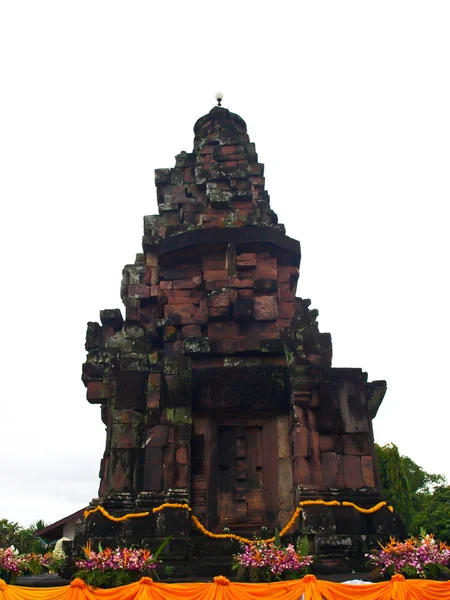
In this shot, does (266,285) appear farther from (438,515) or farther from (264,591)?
(438,515)

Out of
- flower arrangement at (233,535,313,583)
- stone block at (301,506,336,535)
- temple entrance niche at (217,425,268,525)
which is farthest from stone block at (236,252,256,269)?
flower arrangement at (233,535,313,583)

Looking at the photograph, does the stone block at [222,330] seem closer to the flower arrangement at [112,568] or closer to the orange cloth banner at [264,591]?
the flower arrangement at [112,568]

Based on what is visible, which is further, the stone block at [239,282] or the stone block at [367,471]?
the stone block at [239,282]

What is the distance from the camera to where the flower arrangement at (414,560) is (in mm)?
8344

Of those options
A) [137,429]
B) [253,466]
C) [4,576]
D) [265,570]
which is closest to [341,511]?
[253,466]

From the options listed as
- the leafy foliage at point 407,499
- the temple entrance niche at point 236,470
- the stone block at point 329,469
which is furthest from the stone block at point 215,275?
the leafy foliage at point 407,499

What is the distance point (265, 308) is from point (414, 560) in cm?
644

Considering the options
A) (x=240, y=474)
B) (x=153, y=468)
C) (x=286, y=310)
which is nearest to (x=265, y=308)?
(x=286, y=310)

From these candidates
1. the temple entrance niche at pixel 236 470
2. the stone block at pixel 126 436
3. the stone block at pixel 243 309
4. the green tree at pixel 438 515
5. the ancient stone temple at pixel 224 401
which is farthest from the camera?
the green tree at pixel 438 515

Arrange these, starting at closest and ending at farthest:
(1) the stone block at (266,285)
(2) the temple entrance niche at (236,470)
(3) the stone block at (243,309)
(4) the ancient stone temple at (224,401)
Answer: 1. (4) the ancient stone temple at (224,401)
2. (2) the temple entrance niche at (236,470)
3. (3) the stone block at (243,309)
4. (1) the stone block at (266,285)

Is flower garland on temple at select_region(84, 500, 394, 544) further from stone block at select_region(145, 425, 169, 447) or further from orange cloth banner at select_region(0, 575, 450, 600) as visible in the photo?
orange cloth banner at select_region(0, 575, 450, 600)

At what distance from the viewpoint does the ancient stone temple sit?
11.0 metres

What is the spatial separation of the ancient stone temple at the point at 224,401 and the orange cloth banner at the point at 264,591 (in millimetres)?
2675

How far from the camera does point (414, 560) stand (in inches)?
331
